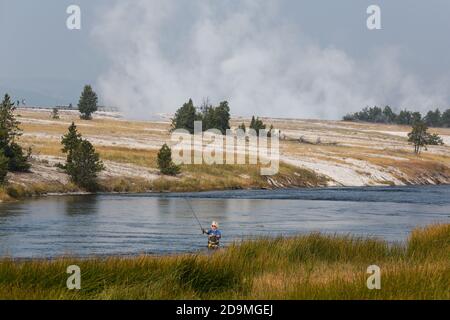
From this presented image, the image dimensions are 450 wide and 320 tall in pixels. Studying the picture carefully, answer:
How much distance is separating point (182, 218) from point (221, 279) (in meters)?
36.9

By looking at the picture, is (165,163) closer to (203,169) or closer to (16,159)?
(203,169)

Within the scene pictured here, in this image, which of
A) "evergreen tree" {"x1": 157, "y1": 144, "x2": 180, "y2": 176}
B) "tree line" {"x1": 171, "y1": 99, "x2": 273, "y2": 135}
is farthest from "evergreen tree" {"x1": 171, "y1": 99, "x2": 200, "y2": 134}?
"evergreen tree" {"x1": 157, "y1": 144, "x2": 180, "y2": 176}

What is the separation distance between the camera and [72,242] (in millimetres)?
42562

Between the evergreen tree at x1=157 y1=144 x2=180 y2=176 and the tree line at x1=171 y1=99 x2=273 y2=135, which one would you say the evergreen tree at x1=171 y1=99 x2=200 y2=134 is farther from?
the evergreen tree at x1=157 y1=144 x2=180 y2=176

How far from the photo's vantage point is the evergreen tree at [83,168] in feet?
267

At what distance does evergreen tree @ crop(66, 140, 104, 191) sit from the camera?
81.4 metres

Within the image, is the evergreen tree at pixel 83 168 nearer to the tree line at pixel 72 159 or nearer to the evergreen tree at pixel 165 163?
the tree line at pixel 72 159

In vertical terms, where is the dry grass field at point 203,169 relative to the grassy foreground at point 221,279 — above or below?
below

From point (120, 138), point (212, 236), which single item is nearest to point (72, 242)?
point (212, 236)
